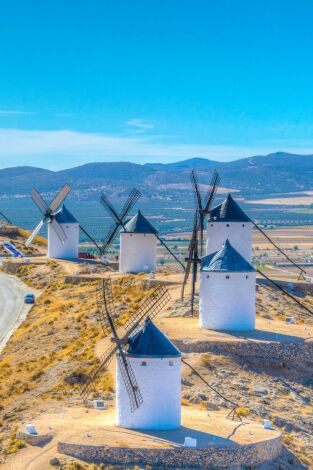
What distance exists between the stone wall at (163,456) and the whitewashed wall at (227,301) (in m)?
11.4

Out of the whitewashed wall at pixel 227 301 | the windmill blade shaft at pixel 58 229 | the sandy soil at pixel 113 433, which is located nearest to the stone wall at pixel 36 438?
the sandy soil at pixel 113 433

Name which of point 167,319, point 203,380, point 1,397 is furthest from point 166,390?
point 167,319

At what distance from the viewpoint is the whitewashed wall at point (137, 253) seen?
53.6 m

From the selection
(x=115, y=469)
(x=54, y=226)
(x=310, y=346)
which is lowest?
(x=115, y=469)

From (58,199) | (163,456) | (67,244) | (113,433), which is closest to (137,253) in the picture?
(67,244)

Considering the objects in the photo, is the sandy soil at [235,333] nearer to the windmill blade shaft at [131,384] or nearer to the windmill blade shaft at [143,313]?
the windmill blade shaft at [143,313]

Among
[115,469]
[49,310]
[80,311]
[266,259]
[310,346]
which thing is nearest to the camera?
[115,469]

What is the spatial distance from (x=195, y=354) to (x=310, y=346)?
12.9ft

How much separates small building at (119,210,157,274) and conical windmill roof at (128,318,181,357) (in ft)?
79.8

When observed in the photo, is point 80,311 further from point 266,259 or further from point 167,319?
point 266,259

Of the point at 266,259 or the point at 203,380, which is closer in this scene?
the point at 203,380

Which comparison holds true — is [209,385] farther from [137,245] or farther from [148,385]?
[137,245]

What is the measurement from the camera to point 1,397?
114ft

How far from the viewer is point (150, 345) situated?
94.2ft
